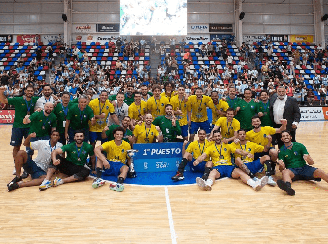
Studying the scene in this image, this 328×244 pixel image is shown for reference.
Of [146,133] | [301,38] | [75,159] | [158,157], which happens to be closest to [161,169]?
[158,157]

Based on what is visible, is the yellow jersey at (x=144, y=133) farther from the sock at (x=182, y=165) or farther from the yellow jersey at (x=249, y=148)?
the yellow jersey at (x=249, y=148)

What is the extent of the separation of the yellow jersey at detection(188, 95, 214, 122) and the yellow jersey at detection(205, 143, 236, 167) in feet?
5.41

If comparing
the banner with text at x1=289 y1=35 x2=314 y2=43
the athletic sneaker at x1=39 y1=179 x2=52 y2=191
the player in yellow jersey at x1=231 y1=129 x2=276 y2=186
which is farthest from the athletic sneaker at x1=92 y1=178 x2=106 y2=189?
the banner with text at x1=289 y1=35 x2=314 y2=43

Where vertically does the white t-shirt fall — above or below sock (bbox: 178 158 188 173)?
above

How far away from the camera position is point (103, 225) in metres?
3.57

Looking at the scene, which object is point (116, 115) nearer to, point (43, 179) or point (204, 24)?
point (43, 179)

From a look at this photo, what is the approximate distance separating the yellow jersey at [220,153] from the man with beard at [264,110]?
1505mm

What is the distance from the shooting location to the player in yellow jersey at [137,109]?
22.4 ft

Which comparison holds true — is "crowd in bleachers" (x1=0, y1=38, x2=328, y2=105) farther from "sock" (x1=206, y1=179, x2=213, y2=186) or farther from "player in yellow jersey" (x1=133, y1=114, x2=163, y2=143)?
"sock" (x1=206, y1=179, x2=213, y2=186)

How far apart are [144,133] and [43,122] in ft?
7.14

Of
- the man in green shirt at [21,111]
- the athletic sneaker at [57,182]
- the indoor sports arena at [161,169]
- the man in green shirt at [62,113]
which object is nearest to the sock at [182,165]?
the indoor sports arena at [161,169]

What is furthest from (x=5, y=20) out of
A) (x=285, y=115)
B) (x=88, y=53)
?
(x=285, y=115)

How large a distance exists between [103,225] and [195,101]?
4292 millimetres

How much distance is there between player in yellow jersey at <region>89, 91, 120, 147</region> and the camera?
6465 mm
